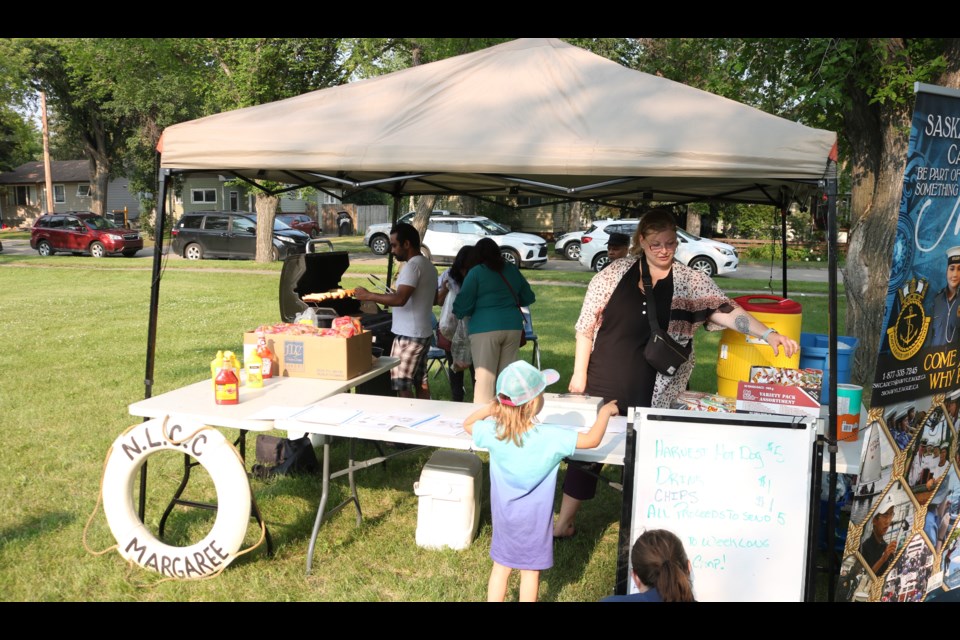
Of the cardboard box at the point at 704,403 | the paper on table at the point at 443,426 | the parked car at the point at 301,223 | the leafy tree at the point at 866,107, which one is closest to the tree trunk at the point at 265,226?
the parked car at the point at 301,223

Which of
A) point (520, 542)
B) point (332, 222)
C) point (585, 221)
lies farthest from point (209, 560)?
point (332, 222)

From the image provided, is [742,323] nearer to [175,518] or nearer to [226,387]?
[226,387]

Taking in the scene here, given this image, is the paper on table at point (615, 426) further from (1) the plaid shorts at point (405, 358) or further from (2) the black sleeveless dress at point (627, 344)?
(1) the plaid shorts at point (405, 358)

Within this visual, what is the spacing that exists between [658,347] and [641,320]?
0.55 feet

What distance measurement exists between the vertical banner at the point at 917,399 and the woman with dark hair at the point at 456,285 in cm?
329

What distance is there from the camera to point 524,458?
3.04 metres

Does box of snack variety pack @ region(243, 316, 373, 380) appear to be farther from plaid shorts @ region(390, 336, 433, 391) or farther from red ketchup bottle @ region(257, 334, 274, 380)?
plaid shorts @ region(390, 336, 433, 391)

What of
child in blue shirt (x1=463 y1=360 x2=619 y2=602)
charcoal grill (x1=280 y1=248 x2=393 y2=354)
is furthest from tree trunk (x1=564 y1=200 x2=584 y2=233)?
child in blue shirt (x1=463 y1=360 x2=619 y2=602)

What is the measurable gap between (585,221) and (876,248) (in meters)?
29.6

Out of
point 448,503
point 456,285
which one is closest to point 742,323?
point 448,503

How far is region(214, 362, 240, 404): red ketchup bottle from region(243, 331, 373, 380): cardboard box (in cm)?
56

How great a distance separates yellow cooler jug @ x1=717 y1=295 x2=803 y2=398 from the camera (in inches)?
152

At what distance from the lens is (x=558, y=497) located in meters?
5.07
